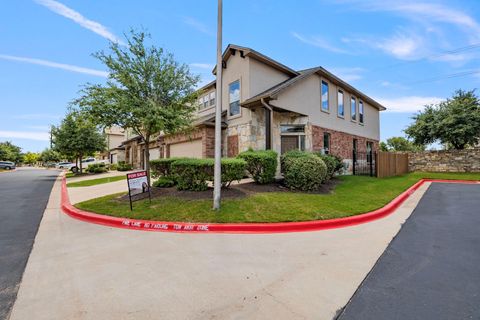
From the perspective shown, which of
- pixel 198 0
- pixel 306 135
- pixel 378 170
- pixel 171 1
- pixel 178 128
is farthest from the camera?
pixel 378 170

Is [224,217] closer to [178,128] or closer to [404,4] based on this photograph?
[178,128]

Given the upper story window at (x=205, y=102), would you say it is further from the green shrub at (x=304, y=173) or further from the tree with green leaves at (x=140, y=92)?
the green shrub at (x=304, y=173)

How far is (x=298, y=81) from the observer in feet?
43.7

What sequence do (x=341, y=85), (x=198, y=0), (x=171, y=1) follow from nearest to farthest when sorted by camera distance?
1. (x=198, y=0)
2. (x=171, y=1)
3. (x=341, y=85)

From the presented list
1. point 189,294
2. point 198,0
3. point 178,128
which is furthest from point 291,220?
point 198,0

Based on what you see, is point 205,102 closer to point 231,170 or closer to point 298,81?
point 298,81

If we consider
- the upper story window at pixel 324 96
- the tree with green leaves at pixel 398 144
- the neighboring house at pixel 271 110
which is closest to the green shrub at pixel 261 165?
the neighboring house at pixel 271 110

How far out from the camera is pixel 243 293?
9.61 feet

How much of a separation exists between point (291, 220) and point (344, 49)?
1477 centimetres

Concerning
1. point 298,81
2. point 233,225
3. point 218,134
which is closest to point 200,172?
point 218,134

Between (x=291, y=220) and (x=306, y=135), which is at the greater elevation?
(x=306, y=135)

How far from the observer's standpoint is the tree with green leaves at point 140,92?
8469mm

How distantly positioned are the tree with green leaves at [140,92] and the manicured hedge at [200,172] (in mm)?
1712

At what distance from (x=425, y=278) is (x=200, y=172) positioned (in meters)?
6.64
